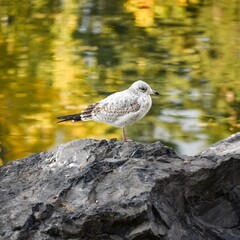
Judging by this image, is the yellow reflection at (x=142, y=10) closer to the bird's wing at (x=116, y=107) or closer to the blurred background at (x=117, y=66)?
the blurred background at (x=117, y=66)

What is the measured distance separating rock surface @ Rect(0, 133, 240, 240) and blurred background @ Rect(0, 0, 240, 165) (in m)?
2.10

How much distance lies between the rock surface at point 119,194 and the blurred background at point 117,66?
6.88 feet

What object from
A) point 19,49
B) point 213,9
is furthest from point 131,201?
point 213,9

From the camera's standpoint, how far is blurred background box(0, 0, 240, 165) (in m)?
5.76

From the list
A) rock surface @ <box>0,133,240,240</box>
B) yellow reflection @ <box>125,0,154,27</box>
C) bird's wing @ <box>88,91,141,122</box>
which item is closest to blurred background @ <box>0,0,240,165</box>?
yellow reflection @ <box>125,0,154,27</box>

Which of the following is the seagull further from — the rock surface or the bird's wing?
the rock surface

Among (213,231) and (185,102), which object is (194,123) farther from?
(213,231)

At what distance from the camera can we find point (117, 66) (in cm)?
750

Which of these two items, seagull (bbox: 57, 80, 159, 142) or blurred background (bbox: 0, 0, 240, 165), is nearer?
seagull (bbox: 57, 80, 159, 142)

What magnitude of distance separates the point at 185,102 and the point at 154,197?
11.8 feet

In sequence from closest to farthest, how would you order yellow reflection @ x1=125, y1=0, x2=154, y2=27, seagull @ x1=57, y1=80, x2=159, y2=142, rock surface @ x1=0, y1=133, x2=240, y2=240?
1. rock surface @ x1=0, y1=133, x2=240, y2=240
2. seagull @ x1=57, y1=80, x2=159, y2=142
3. yellow reflection @ x1=125, y1=0, x2=154, y2=27

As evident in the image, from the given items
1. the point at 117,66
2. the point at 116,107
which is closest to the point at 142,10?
the point at 117,66

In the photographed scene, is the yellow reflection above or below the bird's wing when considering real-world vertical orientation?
below

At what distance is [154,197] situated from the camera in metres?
2.86
